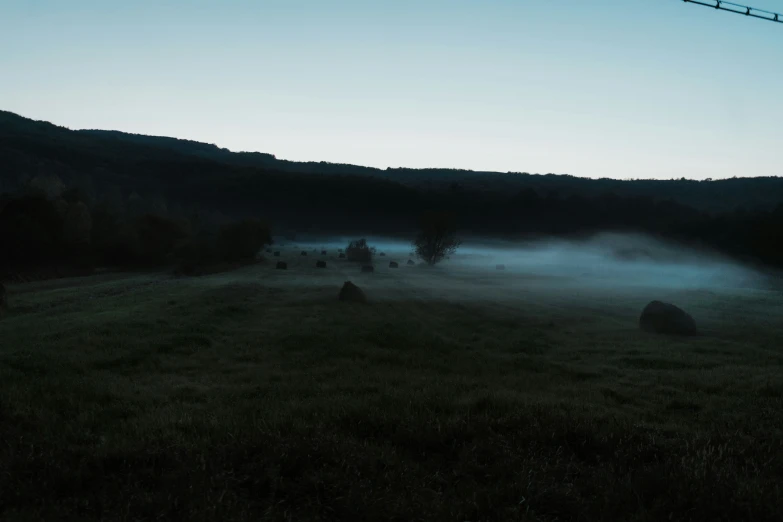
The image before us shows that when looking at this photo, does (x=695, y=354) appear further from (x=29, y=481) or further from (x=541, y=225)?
(x=541, y=225)

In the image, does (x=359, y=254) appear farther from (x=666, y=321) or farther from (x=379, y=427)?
(x=379, y=427)

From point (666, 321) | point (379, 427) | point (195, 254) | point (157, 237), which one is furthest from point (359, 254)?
point (379, 427)

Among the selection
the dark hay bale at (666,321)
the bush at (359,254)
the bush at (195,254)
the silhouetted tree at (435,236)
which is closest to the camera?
the dark hay bale at (666,321)

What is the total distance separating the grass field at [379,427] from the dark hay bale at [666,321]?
3324mm

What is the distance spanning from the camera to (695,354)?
20484 millimetres

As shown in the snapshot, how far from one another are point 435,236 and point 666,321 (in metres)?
58.1

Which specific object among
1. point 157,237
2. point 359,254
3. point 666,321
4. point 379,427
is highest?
point 379,427

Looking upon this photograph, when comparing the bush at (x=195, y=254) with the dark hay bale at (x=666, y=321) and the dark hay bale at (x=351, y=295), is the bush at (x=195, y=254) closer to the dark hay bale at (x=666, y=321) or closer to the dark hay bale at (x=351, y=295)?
the dark hay bale at (x=351, y=295)

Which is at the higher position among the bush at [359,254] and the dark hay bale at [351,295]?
the dark hay bale at [351,295]

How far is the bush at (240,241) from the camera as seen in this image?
85438 mm

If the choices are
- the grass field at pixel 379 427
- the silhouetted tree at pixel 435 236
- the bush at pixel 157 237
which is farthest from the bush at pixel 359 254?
the grass field at pixel 379 427

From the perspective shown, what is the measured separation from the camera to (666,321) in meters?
26.5

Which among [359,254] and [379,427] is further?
[359,254]

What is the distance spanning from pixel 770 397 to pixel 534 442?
7.57m
